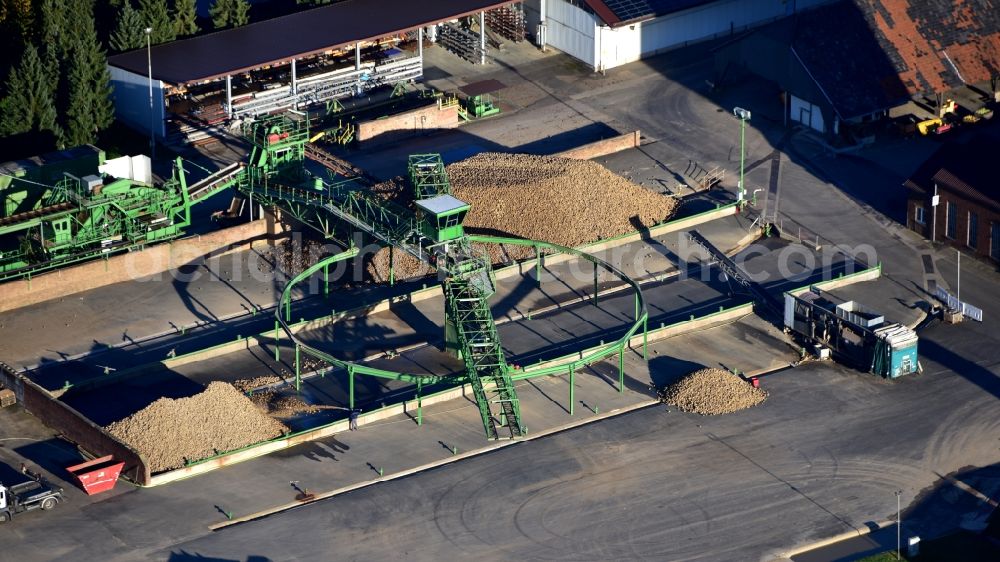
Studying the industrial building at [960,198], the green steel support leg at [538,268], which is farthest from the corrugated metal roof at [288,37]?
the industrial building at [960,198]

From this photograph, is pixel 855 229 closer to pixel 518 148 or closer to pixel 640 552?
pixel 518 148

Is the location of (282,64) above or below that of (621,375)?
above

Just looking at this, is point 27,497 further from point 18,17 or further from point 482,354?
point 18,17

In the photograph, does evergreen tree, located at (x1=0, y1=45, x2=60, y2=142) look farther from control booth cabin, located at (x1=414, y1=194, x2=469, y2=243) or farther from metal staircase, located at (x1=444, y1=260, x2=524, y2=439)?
metal staircase, located at (x1=444, y1=260, x2=524, y2=439)

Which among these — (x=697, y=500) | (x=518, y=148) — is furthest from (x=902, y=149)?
(x=697, y=500)

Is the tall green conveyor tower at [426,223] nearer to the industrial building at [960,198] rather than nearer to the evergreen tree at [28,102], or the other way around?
the evergreen tree at [28,102]

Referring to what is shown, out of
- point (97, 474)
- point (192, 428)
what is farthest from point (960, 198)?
point (97, 474)
